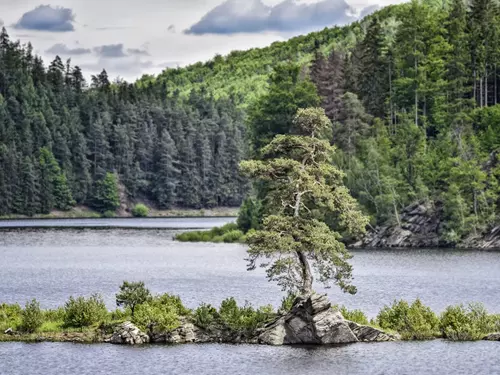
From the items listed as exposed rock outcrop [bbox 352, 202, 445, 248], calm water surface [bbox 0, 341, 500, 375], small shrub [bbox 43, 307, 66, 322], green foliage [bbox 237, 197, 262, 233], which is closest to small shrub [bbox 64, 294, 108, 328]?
small shrub [bbox 43, 307, 66, 322]

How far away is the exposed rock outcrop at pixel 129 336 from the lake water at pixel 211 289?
39.4 inches

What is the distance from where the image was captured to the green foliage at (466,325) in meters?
44.7

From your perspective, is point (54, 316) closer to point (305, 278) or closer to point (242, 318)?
point (242, 318)

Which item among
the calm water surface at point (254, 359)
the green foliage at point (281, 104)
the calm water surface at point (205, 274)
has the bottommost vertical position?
the calm water surface at point (205, 274)

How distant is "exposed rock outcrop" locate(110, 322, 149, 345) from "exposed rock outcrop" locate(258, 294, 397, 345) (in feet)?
18.3

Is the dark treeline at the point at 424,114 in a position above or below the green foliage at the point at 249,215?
above

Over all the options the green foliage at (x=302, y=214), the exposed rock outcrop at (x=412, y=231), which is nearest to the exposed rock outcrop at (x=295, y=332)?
the green foliage at (x=302, y=214)

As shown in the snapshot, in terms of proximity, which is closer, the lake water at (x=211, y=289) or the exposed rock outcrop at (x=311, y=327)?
the lake water at (x=211, y=289)

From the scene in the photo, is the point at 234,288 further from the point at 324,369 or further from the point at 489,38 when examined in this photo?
the point at 489,38

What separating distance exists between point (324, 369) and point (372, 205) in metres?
75.6

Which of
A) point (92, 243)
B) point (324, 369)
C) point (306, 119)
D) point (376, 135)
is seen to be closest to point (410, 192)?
point (376, 135)

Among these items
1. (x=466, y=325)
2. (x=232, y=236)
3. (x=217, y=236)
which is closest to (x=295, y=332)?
(x=466, y=325)

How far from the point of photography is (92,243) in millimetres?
120562

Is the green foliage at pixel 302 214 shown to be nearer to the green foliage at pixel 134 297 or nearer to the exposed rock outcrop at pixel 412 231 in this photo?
A: the green foliage at pixel 134 297
